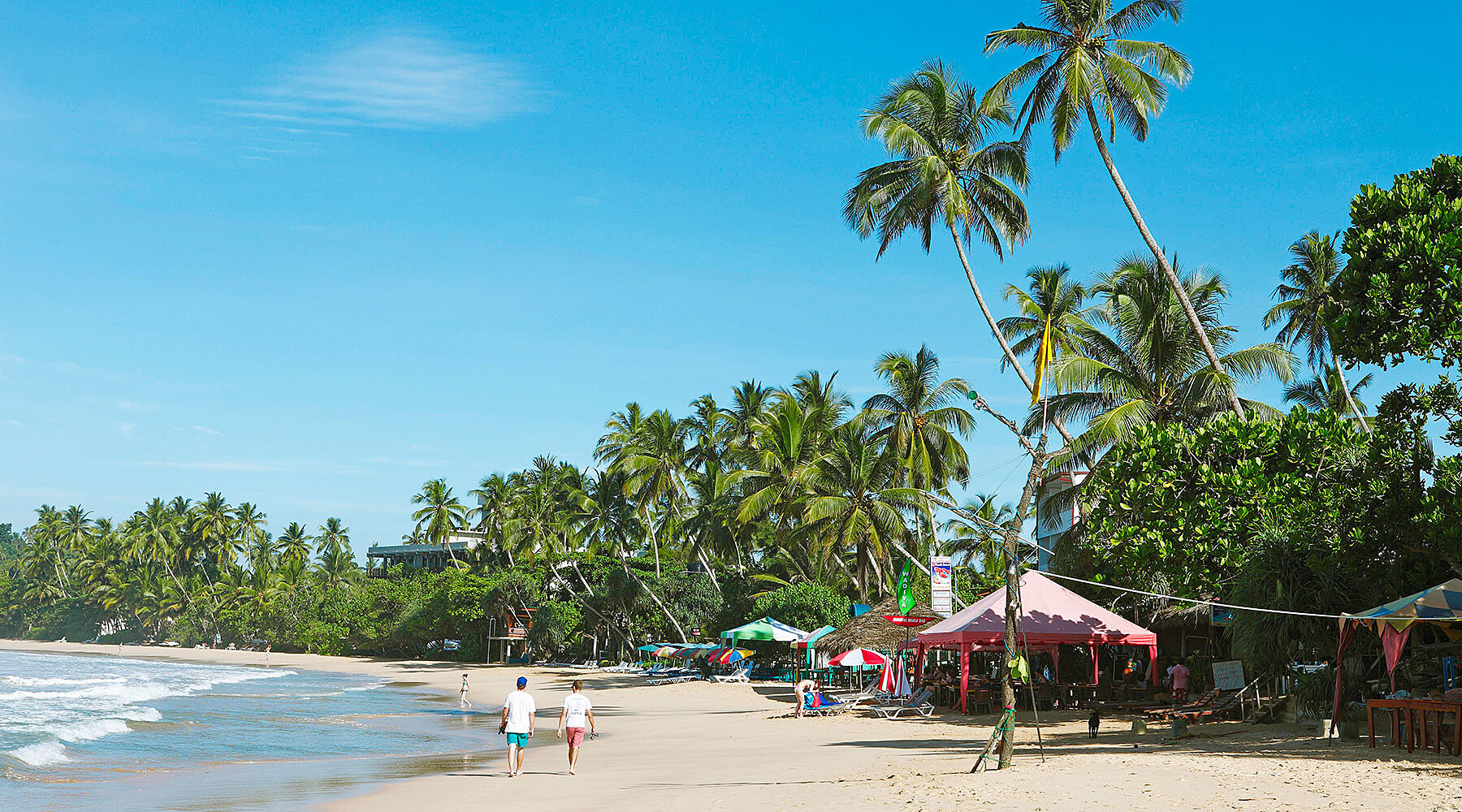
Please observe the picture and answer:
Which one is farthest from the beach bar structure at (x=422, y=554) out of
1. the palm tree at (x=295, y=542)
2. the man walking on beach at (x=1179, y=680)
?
the man walking on beach at (x=1179, y=680)

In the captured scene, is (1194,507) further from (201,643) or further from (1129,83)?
(201,643)

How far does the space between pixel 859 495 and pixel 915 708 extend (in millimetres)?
13237

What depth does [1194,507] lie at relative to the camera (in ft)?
57.2

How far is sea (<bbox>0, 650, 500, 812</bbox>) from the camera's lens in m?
14.3

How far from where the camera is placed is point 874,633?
30344 millimetres

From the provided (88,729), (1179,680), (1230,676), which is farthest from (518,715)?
(88,729)

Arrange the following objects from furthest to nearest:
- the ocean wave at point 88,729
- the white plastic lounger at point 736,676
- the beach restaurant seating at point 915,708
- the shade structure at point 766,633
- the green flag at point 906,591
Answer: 1. the white plastic lounger at point 736,676
2. the shade structure at point 766,633
3. the beach restaurant seating at point 915,708
4. the ocean wave at point 88,729
5. the green flag at point 906,591

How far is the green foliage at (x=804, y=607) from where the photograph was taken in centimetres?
4038

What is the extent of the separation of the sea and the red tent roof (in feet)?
29.9

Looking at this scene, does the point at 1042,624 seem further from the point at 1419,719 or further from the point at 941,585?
the point at 1419,719

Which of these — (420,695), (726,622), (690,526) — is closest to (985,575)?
(726,622)

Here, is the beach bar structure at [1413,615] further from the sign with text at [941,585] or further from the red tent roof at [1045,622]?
the red tent roof at [1045,622]

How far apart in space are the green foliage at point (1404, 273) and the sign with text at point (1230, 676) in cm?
673

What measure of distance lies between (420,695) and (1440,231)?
33.6m
